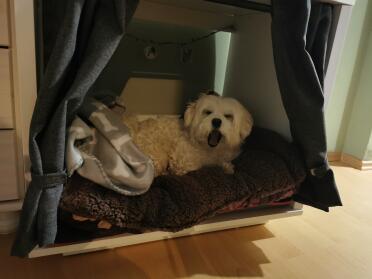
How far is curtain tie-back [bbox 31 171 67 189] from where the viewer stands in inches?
28.6

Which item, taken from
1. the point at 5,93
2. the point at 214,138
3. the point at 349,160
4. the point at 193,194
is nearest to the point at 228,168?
the point at 214,138

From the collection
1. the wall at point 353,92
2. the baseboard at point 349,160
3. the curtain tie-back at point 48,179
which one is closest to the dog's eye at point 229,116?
the curtain tie-back at point 48,179

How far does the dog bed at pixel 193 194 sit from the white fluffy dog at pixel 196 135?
8 cm

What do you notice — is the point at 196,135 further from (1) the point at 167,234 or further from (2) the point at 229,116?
(1) the point at 167,234

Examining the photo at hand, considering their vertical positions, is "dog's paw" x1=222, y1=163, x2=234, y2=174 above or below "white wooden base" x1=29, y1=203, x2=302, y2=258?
above

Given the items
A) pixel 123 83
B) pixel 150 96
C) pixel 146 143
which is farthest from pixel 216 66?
pixel 146 143

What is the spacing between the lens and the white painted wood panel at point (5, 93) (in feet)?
2.80

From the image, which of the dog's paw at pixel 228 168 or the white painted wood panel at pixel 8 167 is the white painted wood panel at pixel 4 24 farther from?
the dog's paw at pixel 228 168

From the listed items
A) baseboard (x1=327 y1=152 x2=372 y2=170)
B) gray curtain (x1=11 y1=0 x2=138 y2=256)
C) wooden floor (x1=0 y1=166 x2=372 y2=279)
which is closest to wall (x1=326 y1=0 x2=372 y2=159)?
baseboard (x1=327 y1=152 x2=372 y2=170)

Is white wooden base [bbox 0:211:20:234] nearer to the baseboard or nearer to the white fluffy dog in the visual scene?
the white fluffy dog

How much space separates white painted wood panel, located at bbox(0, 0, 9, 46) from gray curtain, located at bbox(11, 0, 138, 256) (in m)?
0.22

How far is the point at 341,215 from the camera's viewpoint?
151 centimetres

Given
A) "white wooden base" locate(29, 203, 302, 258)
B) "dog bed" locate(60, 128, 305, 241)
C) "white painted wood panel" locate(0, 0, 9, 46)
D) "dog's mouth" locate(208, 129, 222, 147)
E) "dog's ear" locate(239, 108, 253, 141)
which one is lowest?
"white wooden base" locate(29, 203, 302, 258)

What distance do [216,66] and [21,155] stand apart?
1110 mm
